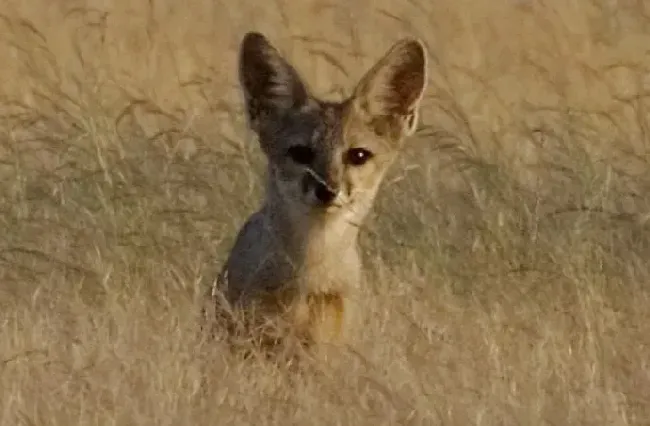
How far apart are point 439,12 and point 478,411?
4.80m

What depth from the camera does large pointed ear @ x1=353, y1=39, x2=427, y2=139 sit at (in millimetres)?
5496

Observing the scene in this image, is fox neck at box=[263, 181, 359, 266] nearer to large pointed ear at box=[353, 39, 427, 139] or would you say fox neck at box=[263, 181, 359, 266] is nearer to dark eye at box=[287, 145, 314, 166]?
dark eye at box=[287, 145, 314, 166]

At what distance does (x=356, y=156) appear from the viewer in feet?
17.7

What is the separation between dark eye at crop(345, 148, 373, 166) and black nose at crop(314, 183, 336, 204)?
222mm

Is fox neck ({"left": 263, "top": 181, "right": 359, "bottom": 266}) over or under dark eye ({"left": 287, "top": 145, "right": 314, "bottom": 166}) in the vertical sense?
under

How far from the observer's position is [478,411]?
15.0 ft

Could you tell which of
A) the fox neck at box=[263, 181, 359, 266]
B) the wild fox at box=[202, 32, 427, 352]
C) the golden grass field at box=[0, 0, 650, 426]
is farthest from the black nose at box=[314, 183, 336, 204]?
the golden grass field at box=[0, 0, 650, 426]

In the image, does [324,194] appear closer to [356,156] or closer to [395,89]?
[356,156]

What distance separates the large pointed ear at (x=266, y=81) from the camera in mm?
5523

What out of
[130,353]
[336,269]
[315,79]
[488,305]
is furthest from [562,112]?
[130,353]

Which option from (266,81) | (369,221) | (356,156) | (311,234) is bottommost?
(369,221)

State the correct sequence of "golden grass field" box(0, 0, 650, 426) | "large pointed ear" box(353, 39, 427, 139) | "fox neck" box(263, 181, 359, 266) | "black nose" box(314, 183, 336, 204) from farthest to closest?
"large pointed ear" box(353, 39, 427, 139) → "fox neck" box(263, 181, 359, 266) → "black nose" box(314, 183, 336, 204) → "golden grass field" box(0, 0, 650, 426)

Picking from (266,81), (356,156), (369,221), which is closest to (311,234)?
(356,156)

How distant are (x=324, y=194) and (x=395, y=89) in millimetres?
575
